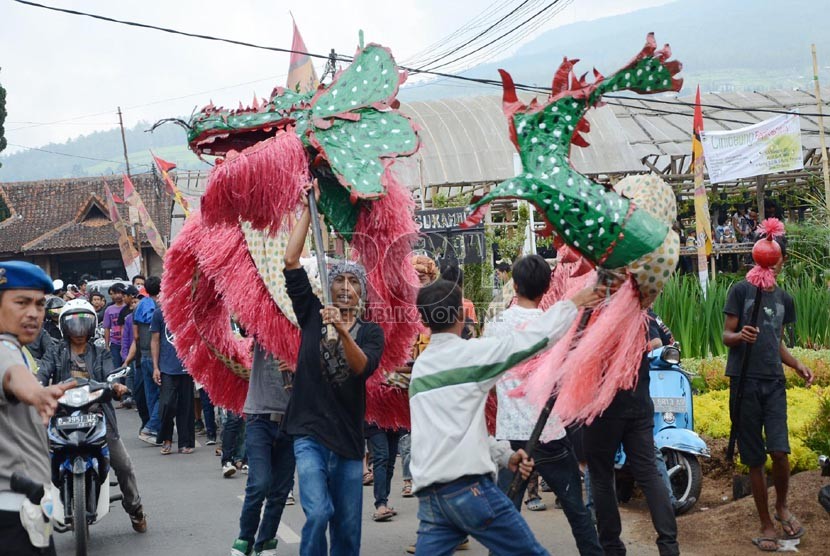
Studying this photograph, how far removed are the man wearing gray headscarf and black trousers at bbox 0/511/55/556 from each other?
65.6 inches

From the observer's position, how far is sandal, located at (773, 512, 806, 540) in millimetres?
6422

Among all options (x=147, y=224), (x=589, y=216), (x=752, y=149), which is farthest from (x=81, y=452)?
(x=752, y=149)

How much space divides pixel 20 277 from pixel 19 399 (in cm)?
60

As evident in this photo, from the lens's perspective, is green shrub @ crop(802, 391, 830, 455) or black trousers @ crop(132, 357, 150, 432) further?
black trousers @ crop(132, 357, 150, 432)

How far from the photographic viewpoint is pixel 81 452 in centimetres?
673

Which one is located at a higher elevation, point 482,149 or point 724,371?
point 482,149

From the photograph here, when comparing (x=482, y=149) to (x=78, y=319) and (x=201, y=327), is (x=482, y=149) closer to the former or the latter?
(x=78, y=319)

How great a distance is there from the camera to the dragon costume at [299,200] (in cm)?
529

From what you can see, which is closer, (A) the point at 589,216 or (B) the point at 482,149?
(A) the point at 589,216

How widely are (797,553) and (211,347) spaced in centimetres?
398

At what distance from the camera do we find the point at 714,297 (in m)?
11.3

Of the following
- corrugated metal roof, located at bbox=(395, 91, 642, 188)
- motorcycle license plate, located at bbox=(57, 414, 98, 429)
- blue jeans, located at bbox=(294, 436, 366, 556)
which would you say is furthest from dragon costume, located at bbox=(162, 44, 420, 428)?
corrugated metal roof, located at bbox=(395, 91, 642, 188)

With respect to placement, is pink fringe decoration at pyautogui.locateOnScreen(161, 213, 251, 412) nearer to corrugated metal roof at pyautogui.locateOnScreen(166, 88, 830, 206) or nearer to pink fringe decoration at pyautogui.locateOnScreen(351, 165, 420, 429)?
pink fringe decoration at pyautogui.locateOnScreen(351, 165, 420, 429)

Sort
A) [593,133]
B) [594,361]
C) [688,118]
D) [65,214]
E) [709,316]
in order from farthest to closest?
1. [65,214]
2. [688,118]
3. [593,133]
4. [709,316]
5. [594,361]
